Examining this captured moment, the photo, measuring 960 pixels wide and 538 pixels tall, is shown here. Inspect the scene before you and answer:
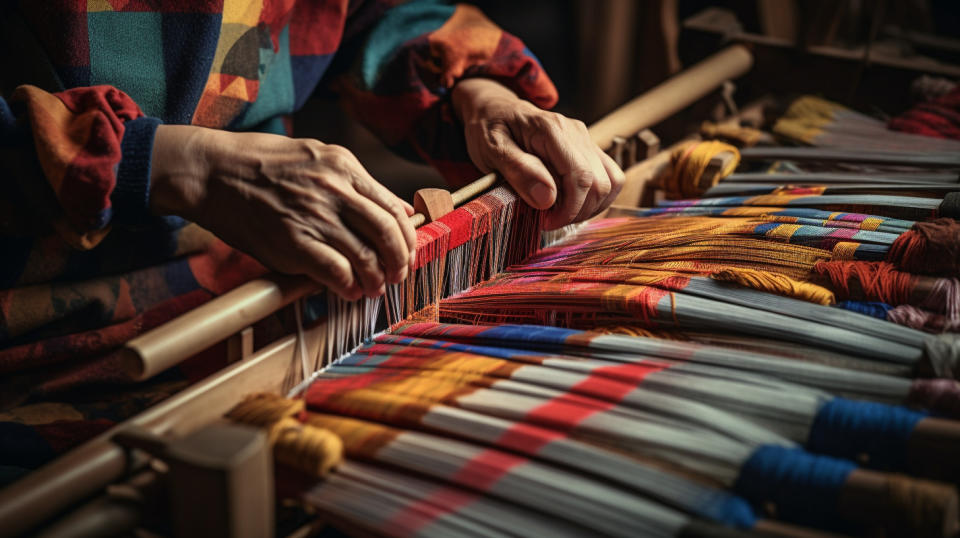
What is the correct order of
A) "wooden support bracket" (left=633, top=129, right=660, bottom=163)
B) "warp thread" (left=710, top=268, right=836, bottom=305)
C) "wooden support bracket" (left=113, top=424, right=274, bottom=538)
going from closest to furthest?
"wooden support bracket" (left=113, top=424, right=274, bottom=538) → "warp thread" (left=710, top=268, right=836, bottom=305) → "wooden support bracket" (left=633, top=129, right=660, bottom=163)

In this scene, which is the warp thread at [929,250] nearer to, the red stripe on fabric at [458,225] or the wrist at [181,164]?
the red stripe on fabric at [458,225]

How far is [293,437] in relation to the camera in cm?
70

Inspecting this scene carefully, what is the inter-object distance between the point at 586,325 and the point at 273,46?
2.88 feet

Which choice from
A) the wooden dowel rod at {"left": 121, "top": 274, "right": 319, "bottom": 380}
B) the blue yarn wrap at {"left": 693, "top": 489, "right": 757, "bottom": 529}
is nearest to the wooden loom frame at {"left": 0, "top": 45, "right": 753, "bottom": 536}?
the wooden dowel rod at {"left": 121, "top": 274, "right": 319, "bottom": 380}

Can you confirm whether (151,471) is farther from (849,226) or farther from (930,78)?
(930,78)

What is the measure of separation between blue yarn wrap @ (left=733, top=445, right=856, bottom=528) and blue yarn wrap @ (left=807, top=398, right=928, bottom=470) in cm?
4

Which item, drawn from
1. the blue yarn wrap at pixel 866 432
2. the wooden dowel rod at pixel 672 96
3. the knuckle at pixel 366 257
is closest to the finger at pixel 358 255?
the knuckle at pixel 366 257

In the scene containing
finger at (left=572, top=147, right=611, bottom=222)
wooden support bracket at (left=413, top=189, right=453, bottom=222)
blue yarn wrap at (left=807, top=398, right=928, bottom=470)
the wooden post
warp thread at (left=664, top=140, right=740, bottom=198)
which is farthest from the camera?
warp thread at (left=664, top=140, right=740, bottom=198)

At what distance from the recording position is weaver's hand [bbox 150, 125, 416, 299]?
873 mm

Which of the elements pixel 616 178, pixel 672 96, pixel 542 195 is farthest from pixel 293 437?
pixel 672 96

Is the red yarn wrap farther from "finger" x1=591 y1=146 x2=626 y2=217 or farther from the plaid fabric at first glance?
"finger" x1=591 y1=146 x2=626 y2=217

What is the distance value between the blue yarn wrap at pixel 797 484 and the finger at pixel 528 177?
0.63 m

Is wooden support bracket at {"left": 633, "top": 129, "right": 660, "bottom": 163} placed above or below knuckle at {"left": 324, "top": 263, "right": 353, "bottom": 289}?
above

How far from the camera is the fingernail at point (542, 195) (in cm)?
121
